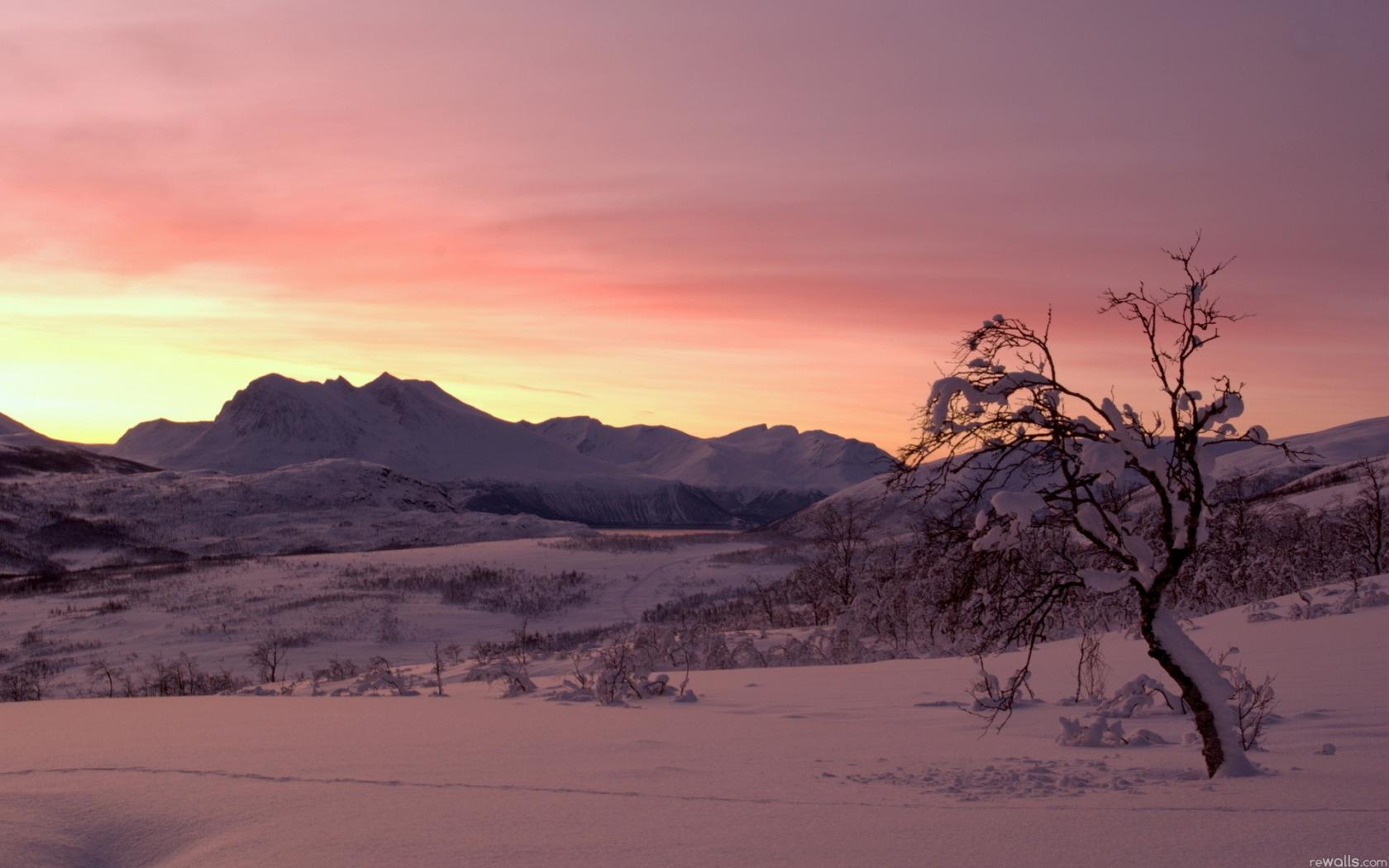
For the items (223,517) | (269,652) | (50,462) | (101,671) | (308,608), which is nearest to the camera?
(101,671)

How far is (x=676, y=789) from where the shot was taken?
536cm

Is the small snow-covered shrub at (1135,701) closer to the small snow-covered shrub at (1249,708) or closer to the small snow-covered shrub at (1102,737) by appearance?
the small snow-covered shrub at (1249,708)

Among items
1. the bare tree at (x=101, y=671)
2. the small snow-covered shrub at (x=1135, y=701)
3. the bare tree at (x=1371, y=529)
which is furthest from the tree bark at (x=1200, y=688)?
the bare tree at (x=101, y=671)

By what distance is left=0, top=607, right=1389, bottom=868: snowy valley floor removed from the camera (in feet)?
13.6

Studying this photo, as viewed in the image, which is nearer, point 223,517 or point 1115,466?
point 1115,466

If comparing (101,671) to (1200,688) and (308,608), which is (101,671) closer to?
(308,608)

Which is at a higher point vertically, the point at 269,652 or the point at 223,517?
the point at 223,517

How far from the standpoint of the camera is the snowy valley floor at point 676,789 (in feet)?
13.6

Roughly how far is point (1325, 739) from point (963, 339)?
3780 millimetres

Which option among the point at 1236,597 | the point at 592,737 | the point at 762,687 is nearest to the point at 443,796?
the point at 592,737

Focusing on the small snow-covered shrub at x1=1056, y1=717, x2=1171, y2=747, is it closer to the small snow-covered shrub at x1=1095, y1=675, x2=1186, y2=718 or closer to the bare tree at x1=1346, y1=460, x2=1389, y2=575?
the small snow-covered shrub at x1=1095, y1=675, x2=1186, y2=718

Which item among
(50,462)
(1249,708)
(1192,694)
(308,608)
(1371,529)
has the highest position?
(50,462)

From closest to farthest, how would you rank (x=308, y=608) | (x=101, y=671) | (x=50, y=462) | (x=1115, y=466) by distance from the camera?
(x=1115, y=466), (x=101, y=671), (x=308, y=608), (x=50, y=462)

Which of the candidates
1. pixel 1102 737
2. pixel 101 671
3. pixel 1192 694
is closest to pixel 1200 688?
pixel 1192 694
